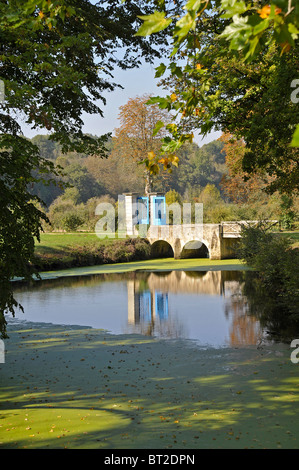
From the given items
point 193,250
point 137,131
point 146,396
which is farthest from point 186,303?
point 137,131

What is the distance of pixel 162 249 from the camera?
3028 cm

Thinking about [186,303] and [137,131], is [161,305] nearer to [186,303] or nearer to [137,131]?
[186,303]

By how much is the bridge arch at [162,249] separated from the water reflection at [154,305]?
827 cm

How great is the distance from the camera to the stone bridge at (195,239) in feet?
85.7

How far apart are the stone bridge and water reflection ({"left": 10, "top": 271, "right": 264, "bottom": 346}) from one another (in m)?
5.06

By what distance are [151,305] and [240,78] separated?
6439mm

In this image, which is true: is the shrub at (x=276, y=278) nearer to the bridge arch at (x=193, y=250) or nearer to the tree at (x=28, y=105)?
the tree at (x=28, y=105)

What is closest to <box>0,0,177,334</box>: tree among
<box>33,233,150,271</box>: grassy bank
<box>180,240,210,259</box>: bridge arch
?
<box>33,233,150,271</box>: grassy bank

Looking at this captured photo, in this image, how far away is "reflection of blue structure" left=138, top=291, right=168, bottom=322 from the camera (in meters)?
12.4

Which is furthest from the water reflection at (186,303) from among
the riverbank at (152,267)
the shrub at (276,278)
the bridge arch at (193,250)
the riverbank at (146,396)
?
the bridge arch at (193,250)

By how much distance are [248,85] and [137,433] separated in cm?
910

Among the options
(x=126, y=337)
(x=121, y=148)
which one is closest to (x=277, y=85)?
(x=126, y=337)

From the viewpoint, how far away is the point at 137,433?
455 centimetres

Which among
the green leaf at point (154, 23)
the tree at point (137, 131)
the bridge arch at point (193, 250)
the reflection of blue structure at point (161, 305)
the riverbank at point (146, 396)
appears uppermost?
the tree at point (137, 131)
